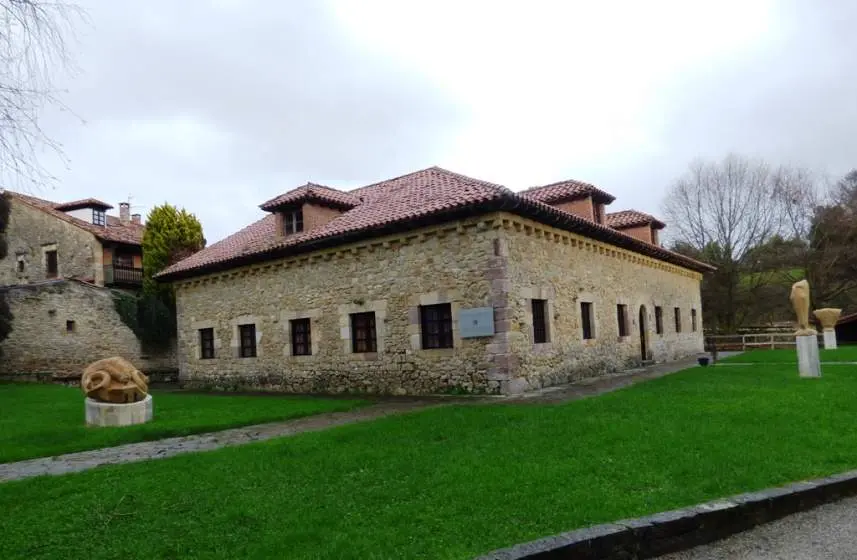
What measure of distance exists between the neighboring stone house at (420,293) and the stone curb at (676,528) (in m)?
7.07

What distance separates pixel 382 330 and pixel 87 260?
1866 cm

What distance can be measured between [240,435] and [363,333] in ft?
18.7

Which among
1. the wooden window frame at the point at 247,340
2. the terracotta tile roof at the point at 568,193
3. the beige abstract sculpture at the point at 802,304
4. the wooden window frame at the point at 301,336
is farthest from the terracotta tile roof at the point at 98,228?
the beige abstract sculpture at the point at 802,304

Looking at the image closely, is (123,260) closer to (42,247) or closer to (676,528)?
(42,247)

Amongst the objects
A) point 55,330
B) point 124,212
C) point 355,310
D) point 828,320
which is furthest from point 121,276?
point 828,320

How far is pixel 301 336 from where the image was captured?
1519cm

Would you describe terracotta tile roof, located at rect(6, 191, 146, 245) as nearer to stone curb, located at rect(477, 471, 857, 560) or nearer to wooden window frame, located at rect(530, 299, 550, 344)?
wooden window frame, located at rect(530, 299, 550, 344)

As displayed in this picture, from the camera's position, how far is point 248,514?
4324 millimetres

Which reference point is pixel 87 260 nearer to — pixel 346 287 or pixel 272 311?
pixel 272 311

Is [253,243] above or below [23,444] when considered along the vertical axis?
above

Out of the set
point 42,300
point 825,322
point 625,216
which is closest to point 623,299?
point 625,216

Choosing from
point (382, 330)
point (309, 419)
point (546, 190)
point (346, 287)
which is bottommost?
point (309, 419)

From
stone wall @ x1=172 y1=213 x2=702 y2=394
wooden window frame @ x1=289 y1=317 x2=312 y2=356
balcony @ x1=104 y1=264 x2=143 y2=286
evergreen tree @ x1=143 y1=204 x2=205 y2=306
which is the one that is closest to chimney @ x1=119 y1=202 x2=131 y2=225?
balcony @ x1=104 y1=264 x2=143 y2=286

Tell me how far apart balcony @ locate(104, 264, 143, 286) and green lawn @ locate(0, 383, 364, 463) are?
1211cm
